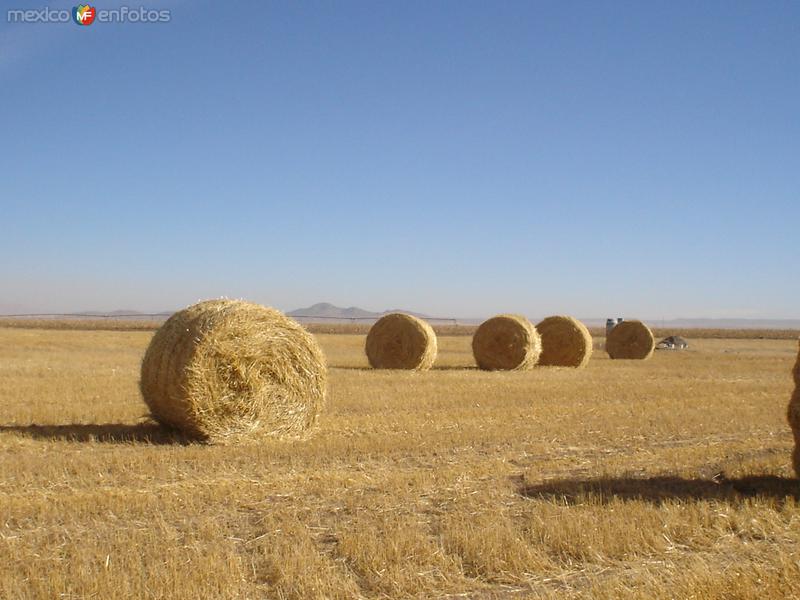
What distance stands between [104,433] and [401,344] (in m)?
11.7

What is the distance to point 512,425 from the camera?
1143cm

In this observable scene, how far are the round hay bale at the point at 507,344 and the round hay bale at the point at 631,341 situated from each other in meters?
7.24

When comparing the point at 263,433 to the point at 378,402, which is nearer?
the point at 263,433

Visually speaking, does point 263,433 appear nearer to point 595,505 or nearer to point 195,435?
point 195,435

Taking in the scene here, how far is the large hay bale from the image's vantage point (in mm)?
21188

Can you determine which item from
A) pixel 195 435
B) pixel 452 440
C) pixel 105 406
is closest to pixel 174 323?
pixel 195 435

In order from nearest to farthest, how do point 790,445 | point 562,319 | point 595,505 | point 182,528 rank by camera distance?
point 182,528, point 595,505, point 790,445, point 562,319

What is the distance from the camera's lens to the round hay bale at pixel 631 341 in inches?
1125

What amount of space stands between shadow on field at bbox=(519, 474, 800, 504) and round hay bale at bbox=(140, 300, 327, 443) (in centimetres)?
426

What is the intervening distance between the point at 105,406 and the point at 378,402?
439cm

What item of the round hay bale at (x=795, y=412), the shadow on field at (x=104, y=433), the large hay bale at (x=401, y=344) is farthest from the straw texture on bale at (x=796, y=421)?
the large hay bale at (x=401, y=344)

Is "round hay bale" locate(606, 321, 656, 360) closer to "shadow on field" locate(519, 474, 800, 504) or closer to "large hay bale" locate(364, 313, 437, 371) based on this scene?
"large hay bale" locate(364, 313, 437, 371)

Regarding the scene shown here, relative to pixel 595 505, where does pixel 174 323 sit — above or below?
above

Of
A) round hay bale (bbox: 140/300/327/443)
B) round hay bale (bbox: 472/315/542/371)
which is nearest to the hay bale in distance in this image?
round hay bale (bbox: 140/300/327/443)
